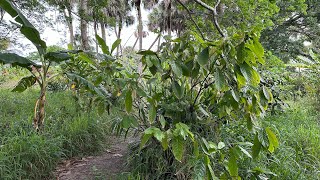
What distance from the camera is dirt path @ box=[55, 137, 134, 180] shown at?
311 centimetres

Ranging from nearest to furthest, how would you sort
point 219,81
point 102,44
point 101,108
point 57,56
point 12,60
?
point 219,81 < point 102,44 < point 101,108 < point 12,60 < point 57,56

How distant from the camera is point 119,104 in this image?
8.54ft

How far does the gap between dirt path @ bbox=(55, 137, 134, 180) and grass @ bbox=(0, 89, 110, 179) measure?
0.45ft

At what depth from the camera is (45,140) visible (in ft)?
10.7

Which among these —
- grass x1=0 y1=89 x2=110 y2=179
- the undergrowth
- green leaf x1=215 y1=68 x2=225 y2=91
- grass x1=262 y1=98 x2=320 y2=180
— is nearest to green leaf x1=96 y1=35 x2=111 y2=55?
the undergrowth

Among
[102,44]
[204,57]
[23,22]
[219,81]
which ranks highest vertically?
[23,22]

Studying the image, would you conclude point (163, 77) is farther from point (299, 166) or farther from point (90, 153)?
point (90, 153)

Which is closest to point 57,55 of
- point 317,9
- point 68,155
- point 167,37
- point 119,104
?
point 119,104

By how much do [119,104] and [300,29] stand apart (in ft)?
41.9

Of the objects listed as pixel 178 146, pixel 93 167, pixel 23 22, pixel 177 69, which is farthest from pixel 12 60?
pixel 178 146

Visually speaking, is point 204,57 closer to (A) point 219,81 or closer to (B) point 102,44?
(A) point 219,81

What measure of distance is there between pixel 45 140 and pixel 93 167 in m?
0.71

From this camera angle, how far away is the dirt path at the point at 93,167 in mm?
3109

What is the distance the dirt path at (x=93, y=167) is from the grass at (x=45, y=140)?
138 mm
